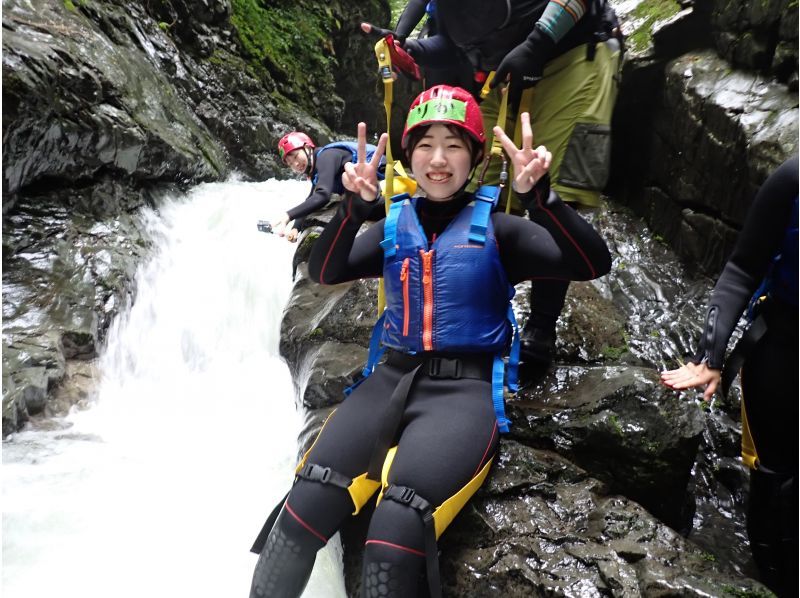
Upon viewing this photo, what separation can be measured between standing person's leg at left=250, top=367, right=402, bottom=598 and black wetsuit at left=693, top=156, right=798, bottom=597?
146cm

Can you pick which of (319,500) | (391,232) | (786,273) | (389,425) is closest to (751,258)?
(786,273)

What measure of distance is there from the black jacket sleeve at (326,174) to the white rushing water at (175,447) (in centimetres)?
123

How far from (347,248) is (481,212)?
67 centimetres

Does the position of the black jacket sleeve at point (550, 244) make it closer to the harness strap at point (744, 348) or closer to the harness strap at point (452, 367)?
the harness strap at point (452, 367)

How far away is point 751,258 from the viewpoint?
7.31 feet

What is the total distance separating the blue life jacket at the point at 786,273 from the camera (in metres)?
2.13

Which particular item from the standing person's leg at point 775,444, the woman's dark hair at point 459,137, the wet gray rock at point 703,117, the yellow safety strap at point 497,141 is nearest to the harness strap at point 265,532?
the woman's dark hair at point 459,137

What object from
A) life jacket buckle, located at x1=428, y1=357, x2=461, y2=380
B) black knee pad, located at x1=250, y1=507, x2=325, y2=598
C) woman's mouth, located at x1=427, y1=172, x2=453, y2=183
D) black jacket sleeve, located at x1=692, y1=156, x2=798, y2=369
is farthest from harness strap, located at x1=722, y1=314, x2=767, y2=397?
black knee pad, located at x1=250, y1=507, x2=325, y2=598

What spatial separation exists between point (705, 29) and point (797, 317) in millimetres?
3993

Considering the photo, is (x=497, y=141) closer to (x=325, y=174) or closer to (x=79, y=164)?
(x=325, y=174)

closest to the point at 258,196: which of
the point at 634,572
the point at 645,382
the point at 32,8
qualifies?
the point at 32,8

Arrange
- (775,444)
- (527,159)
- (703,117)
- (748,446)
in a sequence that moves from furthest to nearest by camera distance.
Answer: (703,117)
(748,446)
(775,444)
(527,159)

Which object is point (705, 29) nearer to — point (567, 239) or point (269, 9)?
point (567, 239)

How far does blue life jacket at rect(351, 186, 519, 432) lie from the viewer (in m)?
2.54
